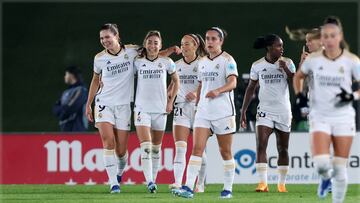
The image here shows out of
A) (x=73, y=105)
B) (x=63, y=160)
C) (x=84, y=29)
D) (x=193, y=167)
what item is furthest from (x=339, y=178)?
(x=84, y=29)

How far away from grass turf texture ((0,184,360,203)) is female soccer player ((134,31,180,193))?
2.23ft

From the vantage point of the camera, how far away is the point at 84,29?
91.2ft

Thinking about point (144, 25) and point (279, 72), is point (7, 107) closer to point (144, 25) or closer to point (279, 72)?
point (144, 25)

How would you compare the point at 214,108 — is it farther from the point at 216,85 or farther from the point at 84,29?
the point at 84,29

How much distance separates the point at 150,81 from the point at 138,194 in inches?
66.2

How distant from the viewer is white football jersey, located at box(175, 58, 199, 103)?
18625 millimetres

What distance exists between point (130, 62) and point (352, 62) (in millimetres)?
4582

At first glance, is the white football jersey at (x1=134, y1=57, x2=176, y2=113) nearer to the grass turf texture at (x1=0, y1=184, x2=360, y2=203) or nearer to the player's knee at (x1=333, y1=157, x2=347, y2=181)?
the grass turf texture at (x1=0, y1=184, x2=360, y2=203)

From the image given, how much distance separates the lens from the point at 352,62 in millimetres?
14641

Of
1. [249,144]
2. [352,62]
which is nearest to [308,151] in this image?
[249,144]

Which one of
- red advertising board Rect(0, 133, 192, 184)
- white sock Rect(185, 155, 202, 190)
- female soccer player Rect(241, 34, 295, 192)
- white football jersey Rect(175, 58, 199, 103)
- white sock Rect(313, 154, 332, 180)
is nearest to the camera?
white sock Rect(313, 154, 332, 180)

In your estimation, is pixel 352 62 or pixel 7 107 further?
pixel 7 107

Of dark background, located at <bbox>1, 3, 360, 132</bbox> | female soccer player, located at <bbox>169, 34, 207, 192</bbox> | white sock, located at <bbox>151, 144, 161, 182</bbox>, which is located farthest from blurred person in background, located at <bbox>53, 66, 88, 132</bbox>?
female soccer player, located at <bbox>169, 34, 207, 192</bbox>

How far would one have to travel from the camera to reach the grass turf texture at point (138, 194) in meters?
17.0
